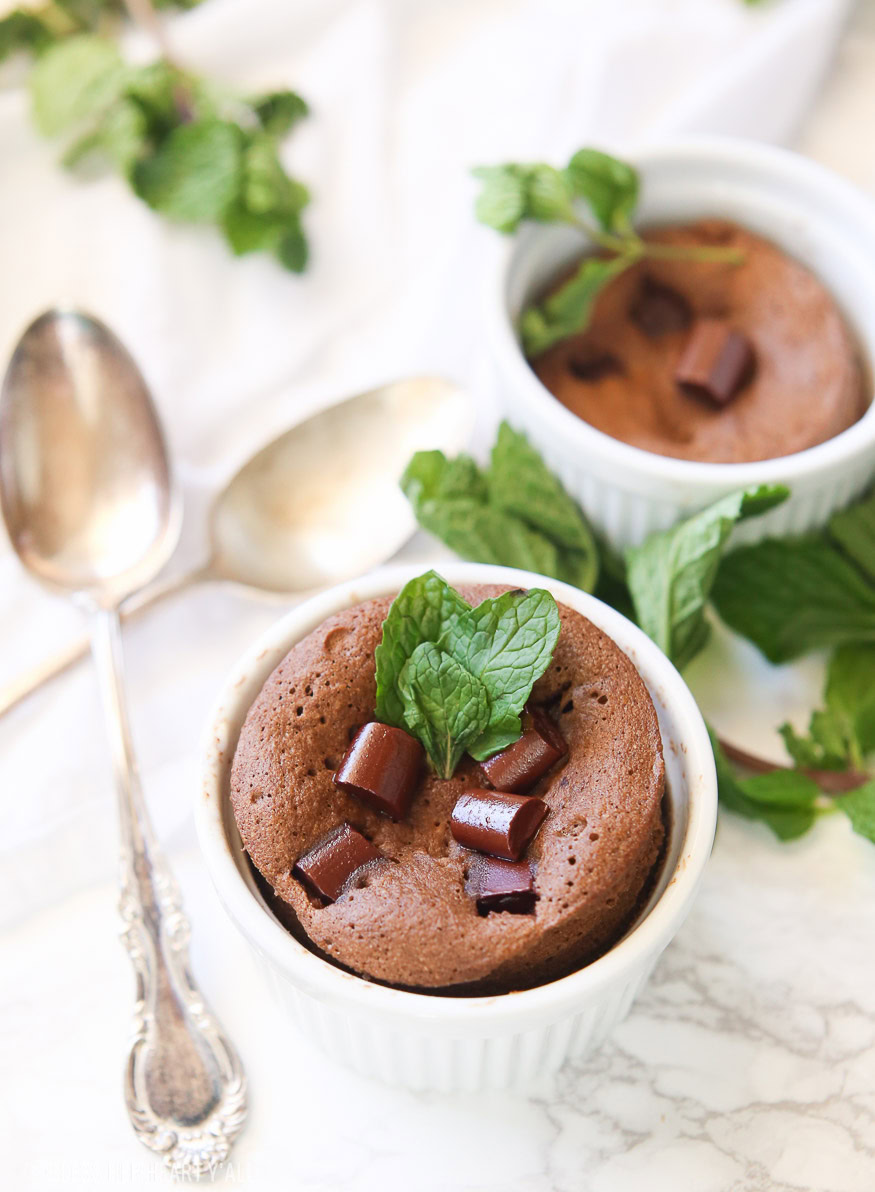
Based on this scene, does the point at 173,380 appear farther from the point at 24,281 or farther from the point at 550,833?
the point at 550,833

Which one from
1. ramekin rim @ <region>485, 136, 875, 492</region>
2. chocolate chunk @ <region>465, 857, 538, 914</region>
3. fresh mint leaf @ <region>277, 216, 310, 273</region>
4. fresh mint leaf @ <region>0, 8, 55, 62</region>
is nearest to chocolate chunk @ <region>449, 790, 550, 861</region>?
chocolate chunk @ <region>465, 857, 538, 914</region>

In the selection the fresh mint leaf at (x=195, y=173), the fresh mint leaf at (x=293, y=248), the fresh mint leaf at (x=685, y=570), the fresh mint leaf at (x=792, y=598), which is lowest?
the fresh mint leaf at (x=792, y=598)

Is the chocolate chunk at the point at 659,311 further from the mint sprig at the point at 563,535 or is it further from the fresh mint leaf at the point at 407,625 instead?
the fresh mint leaf at the point at 407,625

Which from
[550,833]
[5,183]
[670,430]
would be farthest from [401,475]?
[5,183]

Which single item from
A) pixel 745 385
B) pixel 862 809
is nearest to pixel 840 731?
pixel 862 809

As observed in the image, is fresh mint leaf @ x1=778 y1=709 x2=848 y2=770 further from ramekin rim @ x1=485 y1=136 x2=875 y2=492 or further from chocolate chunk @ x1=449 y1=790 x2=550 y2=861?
chocolate chunk @ x1=449 y1=790 x2=550 y2=861

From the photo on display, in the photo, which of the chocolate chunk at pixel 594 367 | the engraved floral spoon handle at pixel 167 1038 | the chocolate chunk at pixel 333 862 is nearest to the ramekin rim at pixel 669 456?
the chocolate chunk at pixel 594 367

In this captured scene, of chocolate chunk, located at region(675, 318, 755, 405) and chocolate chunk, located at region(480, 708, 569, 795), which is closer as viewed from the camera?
chocolate chunk, located at region(480, 708, 569, 795)
